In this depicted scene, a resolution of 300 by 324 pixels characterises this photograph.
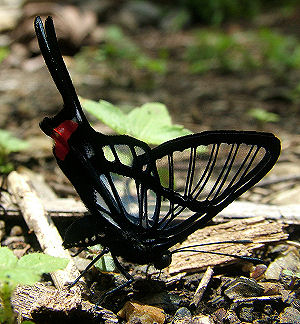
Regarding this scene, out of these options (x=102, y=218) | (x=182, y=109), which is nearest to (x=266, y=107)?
(x=182, y=109)

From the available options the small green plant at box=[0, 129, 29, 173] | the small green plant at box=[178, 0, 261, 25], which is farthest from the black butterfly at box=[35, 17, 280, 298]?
the small green plant at box=[178, 0, 261, 25]

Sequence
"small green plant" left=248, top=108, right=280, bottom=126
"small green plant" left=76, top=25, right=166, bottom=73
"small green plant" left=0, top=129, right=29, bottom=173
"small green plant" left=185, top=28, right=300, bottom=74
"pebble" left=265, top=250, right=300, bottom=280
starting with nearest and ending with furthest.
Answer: "pebble" left=265, top=250, right=300, bottom=280 → "small green plant" left=0, top=129, right=29, bottom=173 → "small green plant" left=248, top=108, right=280, bottom=126 → "small green plant" left=76, top=25, right=166, bottom=73 → "small green plant" left=185, top=28, right=300, bottom=74

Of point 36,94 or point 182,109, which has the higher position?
point 36,94

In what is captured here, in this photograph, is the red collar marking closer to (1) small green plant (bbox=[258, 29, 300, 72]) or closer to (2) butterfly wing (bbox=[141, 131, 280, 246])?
(2) butterfly wing (bbox=[141, 131, 280, 246])

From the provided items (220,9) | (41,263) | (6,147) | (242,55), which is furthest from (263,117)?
(220,9)

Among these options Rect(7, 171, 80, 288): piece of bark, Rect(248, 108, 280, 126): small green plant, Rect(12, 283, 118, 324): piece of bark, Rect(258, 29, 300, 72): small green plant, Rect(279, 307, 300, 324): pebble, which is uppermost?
Rect(258, 29, 300, 72): small green plant

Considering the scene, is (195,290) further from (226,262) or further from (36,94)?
(36,94)

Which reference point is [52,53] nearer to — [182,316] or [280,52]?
[182,316]
